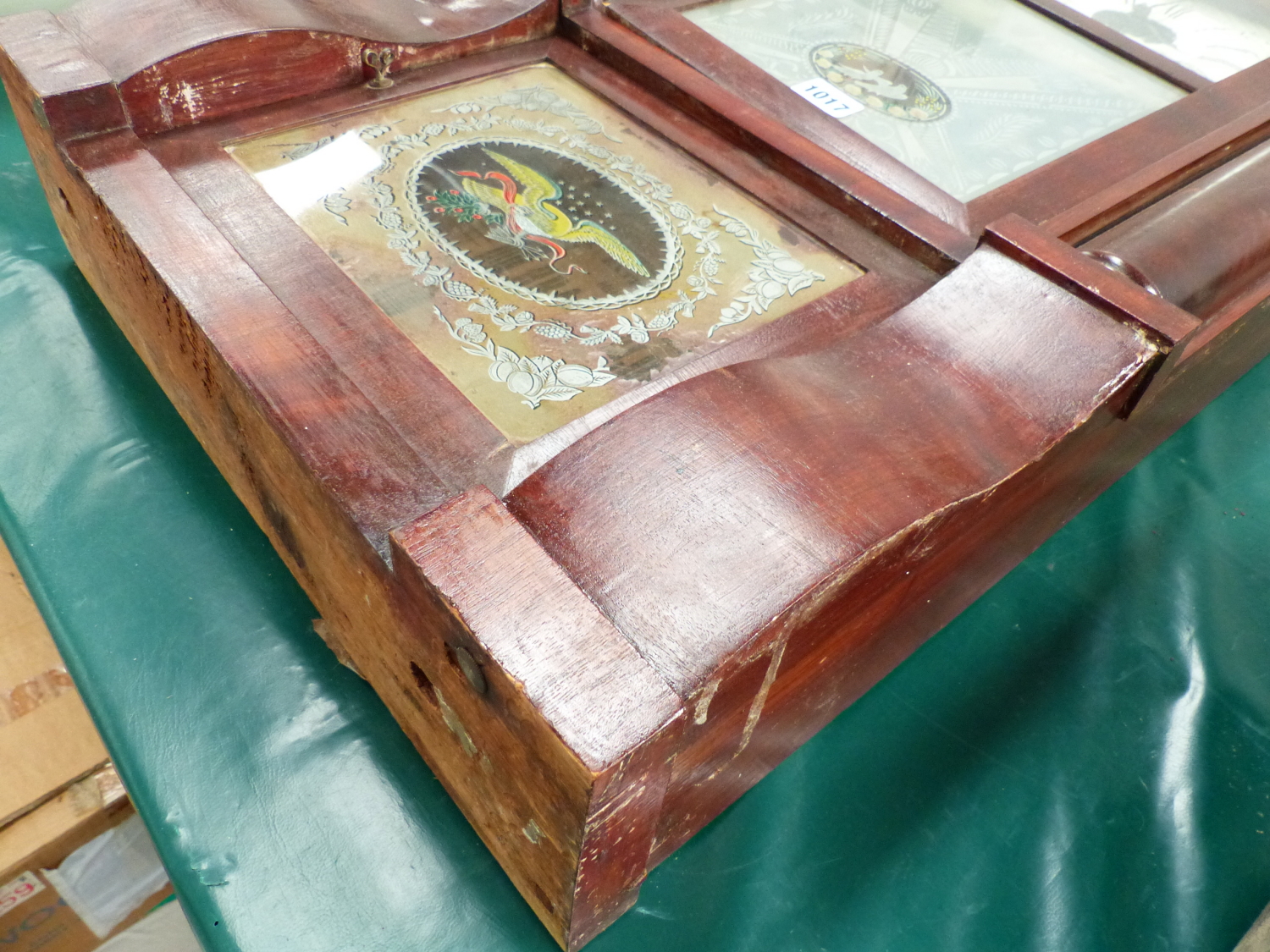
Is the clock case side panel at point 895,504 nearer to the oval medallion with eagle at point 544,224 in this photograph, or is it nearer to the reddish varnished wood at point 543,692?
the reddish varnished wood at point 543,692

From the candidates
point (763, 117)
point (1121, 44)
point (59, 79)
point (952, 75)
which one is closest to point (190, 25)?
point (59, 79)

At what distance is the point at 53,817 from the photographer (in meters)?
1.18

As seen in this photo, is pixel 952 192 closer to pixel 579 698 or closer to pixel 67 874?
pixel 579 698

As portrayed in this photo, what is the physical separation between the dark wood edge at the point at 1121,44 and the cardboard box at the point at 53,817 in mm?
1881

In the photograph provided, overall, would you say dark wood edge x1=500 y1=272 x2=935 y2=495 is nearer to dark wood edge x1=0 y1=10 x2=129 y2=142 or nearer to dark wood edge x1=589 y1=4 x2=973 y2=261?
dark wood edge x1=589 y1=4 x2=973 y2=261

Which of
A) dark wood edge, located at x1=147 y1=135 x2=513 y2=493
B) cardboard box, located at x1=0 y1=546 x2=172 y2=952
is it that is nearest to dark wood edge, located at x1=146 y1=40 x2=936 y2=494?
dark wood edge, located at x1=147 y1=135 x2=513 y2=493

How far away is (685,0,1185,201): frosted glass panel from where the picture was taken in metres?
1.38

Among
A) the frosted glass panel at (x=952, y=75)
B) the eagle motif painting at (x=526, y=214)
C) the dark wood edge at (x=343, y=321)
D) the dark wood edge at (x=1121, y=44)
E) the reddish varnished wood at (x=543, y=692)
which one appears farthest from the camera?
the dark wood edge at (x=1121, y=44)

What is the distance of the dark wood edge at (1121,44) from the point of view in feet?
5.04

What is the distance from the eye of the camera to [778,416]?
31.6 inches

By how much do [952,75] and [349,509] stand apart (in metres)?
1.28

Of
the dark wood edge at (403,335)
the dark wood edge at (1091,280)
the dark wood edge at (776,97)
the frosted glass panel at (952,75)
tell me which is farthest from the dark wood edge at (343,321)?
the frosted glass panel at (952,75)

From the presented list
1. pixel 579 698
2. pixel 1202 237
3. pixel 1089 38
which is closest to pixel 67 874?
pixel 579 698

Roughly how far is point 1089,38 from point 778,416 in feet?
4.24
